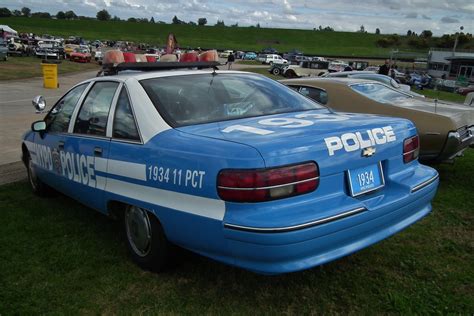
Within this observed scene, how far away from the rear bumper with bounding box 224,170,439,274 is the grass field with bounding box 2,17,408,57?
115m

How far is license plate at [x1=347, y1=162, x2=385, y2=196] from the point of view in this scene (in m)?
2.90

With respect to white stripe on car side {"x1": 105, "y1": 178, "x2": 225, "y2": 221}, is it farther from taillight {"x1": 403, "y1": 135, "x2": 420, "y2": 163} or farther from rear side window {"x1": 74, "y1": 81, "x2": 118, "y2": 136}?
taillight {"x1": 403, "y1": 135, "x2": 420, "y2": 163}

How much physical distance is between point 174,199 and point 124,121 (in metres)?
0.90

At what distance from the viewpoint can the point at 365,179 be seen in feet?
9.83

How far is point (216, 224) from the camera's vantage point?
105 inches

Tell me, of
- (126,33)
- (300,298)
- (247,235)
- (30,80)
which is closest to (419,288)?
(300,298)

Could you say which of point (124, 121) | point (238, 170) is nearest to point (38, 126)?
point (124, 121)

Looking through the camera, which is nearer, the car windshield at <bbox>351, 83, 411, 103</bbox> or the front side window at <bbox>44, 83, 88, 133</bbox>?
the front side window at <bbox>44, 83, 88, 133</bbox>

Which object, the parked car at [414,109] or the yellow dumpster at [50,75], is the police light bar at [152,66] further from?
the yellow dumpster at [50,75]

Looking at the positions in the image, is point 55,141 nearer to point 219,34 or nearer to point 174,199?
point 174,199

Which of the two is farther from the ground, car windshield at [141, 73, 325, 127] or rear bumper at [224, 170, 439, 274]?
car windshield at [141, 73, 325, 127]

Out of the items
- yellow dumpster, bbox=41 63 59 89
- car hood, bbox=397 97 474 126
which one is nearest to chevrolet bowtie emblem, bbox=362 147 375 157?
car hood, bbox=397 97 474 126

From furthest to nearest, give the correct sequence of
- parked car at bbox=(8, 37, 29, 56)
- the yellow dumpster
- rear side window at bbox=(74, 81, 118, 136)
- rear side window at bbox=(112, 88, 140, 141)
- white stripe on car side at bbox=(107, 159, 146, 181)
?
parked car at bbox=(8, 37, 29, 56) → the yellow dumpster → rear side window at bbox=(74, 81, 118, 136) → rear side window at bbox=(112, 88, 140, 141) → white stripe on car side at bbox=(107, 159, 146, 181)

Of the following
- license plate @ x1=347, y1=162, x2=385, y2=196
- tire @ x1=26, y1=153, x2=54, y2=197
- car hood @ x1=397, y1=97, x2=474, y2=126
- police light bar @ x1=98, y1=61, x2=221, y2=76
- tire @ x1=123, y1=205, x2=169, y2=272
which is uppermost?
police light bar @ x1=98, y1=61, x2=221, y2=76
